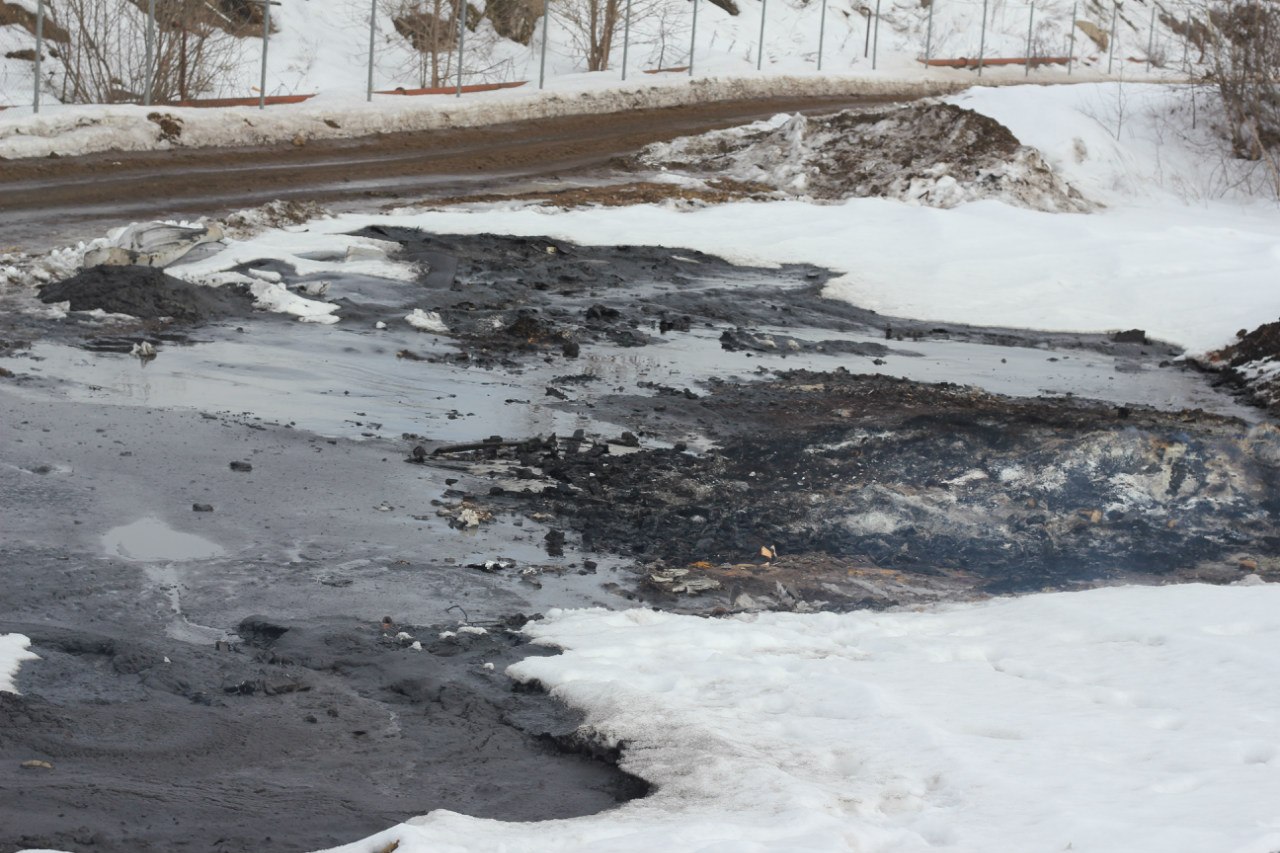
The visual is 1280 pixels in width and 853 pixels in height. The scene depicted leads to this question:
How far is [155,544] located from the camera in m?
6.80

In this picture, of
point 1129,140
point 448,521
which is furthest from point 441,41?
point 448,521

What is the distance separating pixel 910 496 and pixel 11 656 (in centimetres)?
501

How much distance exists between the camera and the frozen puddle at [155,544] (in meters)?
6.64

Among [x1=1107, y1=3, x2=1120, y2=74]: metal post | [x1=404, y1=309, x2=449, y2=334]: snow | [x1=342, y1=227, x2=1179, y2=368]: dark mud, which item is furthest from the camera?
[x1=1107, y1=3, x2=1120, y2=74]: metal post

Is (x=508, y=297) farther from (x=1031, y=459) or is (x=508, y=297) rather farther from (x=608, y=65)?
(x=608, y=65)

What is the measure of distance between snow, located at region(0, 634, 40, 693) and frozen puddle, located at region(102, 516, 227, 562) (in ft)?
3.94

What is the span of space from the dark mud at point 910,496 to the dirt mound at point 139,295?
3973mm

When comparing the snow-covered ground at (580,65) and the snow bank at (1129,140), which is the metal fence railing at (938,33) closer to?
the snow-covered ground at (580,65)

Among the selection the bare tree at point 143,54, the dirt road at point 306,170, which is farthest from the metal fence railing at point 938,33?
the dirt road at point 306,170

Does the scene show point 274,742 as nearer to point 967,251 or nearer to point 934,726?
point 934,726

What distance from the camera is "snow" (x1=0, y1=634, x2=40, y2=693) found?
4.96m

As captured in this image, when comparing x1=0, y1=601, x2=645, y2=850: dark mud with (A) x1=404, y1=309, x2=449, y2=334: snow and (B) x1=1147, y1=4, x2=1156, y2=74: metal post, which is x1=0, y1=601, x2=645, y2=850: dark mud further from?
(B) x1=1147, y1=4, x2=1156, y2=74: metal post

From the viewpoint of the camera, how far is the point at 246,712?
503cm

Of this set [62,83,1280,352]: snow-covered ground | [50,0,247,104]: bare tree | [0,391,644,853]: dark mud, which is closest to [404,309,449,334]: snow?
[62,83,1280,352]: snow-covered ground
